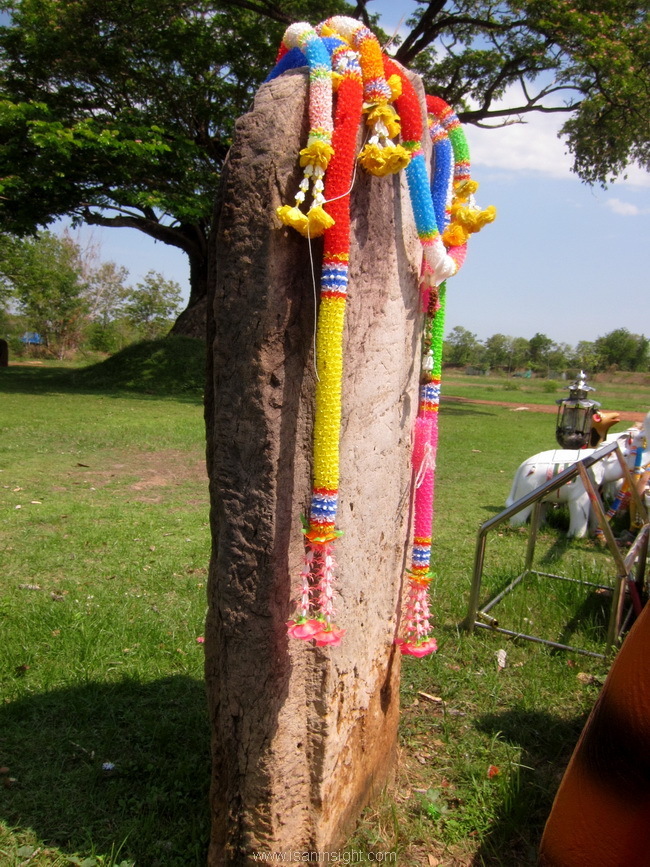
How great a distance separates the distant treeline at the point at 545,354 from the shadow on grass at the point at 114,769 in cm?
4192

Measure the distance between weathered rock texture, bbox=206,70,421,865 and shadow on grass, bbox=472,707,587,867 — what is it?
1.59 ft

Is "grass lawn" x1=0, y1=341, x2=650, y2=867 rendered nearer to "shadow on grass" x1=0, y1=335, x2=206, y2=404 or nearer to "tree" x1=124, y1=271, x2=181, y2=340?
"shadow on grass" x1=0, y1=335, x2=206, y2=404

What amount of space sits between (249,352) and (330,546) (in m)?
0.54

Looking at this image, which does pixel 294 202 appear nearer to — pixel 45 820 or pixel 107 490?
pixel 45 820

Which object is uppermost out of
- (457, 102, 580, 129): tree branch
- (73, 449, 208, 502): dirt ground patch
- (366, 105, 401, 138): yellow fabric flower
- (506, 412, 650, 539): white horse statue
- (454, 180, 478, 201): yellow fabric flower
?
(457, 102, 580, 129): tree branch

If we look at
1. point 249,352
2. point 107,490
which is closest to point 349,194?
point 249,352

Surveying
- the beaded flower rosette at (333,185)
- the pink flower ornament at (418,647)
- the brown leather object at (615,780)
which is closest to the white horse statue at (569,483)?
the pink flower ornament at (418,647)

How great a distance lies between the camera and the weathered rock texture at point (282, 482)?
1.69 metres

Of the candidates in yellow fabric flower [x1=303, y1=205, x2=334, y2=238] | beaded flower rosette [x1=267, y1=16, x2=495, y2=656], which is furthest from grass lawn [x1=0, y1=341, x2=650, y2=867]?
yellow fabric flower [x1=303, y1=205, x2=334, y2=238]

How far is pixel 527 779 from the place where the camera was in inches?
92.7

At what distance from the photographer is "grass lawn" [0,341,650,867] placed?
2.07 meters

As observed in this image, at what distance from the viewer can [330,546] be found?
1.69 metres

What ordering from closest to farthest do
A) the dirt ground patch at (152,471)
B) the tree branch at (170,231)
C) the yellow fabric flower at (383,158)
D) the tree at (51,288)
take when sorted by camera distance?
the yellow fabric flower at (383,158)
the dirt ground patch at (152,471)
the tree branch at (170,231)
the tree at (51,288)

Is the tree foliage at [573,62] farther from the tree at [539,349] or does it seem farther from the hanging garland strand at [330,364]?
the tree at [539,349]
